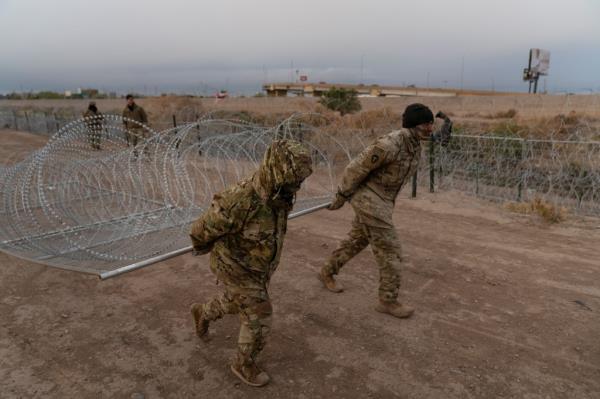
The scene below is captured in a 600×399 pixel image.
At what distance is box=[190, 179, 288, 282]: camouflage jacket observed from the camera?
255 centimetres

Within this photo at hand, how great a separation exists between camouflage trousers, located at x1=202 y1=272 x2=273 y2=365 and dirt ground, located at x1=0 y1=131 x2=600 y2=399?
379 millimetres

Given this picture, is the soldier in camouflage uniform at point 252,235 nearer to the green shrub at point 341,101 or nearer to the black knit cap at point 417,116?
the black knit cap at point 417,116

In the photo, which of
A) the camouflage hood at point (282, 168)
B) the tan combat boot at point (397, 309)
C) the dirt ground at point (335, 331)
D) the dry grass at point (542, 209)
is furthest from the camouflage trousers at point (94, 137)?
the dry grass at point (542, 209)

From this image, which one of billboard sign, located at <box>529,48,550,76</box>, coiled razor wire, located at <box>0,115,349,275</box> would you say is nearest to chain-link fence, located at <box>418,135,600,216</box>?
coiled razor wire, located at <box>0,115,349,275</box>

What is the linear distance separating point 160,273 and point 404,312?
2679 millimetres

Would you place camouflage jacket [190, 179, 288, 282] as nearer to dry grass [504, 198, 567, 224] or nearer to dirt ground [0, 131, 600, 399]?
dirt ground [0, 131, 600, 399]

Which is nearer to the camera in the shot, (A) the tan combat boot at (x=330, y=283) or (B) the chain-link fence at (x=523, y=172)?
(A) the tan combat boot at (x=330, y=283)

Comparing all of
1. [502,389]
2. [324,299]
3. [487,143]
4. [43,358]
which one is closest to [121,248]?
[43,358]

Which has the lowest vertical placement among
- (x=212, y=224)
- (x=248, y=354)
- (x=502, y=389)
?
(x=502, y=389)

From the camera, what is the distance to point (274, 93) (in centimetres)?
4969

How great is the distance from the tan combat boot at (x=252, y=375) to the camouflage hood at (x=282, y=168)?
4.25 ft

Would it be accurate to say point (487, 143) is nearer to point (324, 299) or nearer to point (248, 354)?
point (324, 299)

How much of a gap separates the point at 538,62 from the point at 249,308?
38242 mm

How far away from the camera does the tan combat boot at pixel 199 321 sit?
3434 mm
